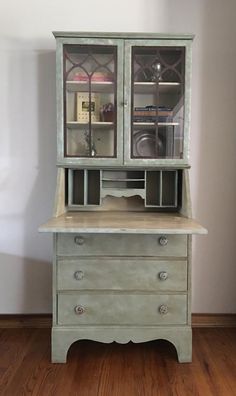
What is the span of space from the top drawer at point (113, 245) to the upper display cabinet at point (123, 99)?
0.41 m

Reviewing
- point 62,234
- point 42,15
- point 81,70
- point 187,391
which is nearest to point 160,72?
point 81,70

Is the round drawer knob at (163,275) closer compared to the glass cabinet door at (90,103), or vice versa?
the round drawer knob at (163,275)

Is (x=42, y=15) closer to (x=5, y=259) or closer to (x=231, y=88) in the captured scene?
(x=231, y=88)

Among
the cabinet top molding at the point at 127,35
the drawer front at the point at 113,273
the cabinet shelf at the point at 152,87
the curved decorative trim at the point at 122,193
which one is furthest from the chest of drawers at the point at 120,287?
the cabinet top molding at the point at 127,35

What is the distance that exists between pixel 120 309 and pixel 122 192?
25.5 inches

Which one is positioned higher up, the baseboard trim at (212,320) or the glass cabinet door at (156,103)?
the glass cabinet door at (156,103)

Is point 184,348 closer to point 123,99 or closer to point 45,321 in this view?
point 45,321

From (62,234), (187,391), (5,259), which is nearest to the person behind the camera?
(187,391)

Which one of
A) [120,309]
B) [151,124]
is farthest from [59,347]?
[151,124]

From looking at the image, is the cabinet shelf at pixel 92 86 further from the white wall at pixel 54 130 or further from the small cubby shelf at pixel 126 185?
the small cubby shelf at pixel 126 185

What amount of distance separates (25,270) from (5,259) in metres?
0.14

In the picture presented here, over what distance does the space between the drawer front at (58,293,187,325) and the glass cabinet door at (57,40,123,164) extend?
72 cm

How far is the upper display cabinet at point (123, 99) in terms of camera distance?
6.04 feet

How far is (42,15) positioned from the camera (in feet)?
6.90
